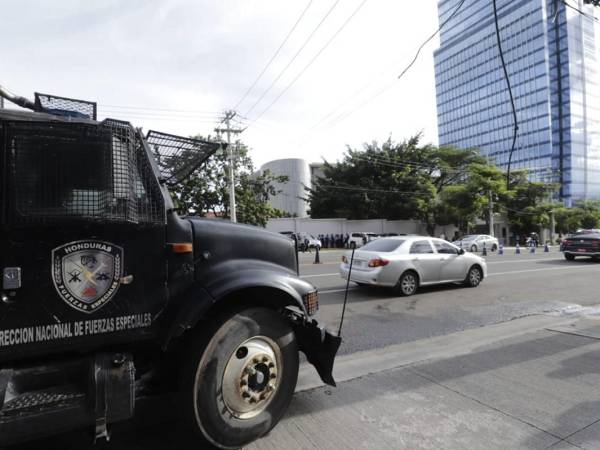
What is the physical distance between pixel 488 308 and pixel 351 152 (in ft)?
123

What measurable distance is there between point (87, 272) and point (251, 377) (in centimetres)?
130

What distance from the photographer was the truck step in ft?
6.17

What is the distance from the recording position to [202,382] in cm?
242

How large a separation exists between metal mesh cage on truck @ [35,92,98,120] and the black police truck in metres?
0.01

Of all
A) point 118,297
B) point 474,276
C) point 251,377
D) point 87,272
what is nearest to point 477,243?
point 474,276

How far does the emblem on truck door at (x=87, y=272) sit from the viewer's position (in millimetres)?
2061

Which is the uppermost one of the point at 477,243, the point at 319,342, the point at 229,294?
the point at 229,294

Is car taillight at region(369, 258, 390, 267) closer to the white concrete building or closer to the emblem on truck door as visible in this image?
the emblem on truck door

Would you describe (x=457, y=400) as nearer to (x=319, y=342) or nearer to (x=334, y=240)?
(x=319, y=342)

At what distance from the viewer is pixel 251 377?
8.59 feet

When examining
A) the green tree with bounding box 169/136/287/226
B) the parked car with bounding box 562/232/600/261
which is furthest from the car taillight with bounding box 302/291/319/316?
the green tree with bounding box 169/136/287/226

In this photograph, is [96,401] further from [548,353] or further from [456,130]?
[456,130]

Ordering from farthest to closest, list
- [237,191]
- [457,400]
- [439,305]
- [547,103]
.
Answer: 1. [547,103]
2. [237,191]
3. [439,305]
4. [457,400]

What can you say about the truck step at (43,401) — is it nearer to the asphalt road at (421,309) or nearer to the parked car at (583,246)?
the asphalt road at (421,309)
